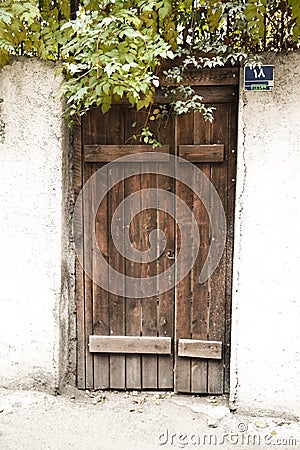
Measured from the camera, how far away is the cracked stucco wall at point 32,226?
3.44 meters

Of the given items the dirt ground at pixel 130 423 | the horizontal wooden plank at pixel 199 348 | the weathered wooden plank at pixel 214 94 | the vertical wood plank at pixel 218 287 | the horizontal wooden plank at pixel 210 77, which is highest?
the horizontal wooden plank at pixel 210 77

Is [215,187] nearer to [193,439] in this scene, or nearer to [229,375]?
[229,375]

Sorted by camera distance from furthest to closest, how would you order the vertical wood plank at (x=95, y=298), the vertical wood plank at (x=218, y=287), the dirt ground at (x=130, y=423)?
the vertical wood plank at (x=95, y=298), the vertical wood plank at (x=218, y=287), the dirt ground at (x=130, y=423)

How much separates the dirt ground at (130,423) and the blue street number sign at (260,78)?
2094mm

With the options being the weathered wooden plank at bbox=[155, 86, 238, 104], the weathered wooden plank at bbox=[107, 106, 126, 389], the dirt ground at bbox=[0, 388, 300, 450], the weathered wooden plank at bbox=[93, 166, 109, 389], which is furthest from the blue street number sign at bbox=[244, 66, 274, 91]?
the dirt ground at bbox=[0, 388, 300, 450]

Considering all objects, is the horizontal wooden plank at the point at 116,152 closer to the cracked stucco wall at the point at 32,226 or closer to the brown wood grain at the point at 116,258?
the brown wood grain at the point at 116,258

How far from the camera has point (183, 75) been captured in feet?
11.0

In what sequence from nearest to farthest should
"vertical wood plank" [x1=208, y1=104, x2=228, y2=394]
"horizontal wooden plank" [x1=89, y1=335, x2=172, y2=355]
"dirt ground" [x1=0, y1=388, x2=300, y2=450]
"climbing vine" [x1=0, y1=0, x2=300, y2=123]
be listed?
"climbing vine" [x1=0, y1=0, x2=300, y2=123], "dirt ground" [x1=0, y1=388, x2=300, y2=450], "vertical wood plank" [x1=208, y1=104, x2=228, y2=394], "horizontal wooden plank" [x1=89, y1=335, x2=172, y2=355]

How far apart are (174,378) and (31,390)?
3.27ft

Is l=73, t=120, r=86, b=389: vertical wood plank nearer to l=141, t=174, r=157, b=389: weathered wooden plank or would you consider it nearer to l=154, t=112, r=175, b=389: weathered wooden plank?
l=141, t=174, r=157, b=389: weathered wooden plank

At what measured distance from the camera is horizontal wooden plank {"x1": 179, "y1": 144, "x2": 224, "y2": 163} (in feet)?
11.2

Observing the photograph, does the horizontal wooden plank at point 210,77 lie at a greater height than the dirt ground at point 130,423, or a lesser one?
greater

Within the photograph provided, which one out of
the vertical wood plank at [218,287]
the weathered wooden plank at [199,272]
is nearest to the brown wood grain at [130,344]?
the weathered wooden plank at [199,272]

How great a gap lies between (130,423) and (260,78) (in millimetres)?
2317
